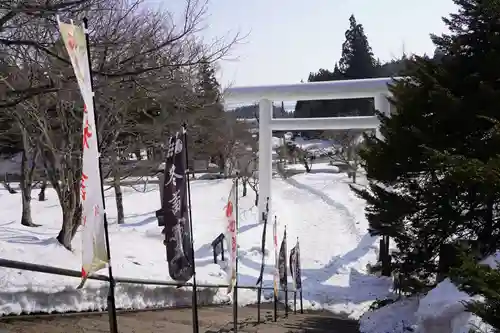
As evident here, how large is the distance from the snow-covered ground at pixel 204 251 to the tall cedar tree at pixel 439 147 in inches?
164

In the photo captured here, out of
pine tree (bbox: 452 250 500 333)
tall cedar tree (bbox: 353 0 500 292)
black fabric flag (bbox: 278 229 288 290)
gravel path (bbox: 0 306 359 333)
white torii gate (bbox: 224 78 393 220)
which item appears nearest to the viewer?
pine tree (bbox: 452 250 500 333)

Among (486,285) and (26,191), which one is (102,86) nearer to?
(486,285)

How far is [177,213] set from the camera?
17.0 ft

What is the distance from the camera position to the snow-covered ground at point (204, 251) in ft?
24.5

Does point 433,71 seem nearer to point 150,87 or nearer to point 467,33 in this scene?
point 467,33

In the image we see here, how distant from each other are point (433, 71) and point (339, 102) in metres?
32.9

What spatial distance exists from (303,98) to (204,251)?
7.33 m

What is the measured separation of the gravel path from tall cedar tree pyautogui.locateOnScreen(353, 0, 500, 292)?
6.78 feet

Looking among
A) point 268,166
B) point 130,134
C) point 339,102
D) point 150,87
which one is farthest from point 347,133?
point 150,87

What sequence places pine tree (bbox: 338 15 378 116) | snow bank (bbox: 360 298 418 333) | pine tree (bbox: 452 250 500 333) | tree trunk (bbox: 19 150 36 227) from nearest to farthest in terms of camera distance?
pine tree (bbox: 452 250 500 333)
snow bank (bbox: 360 298 418 333)
tree trunk (bbox: 19 150 36 227)
pine tree (bbox: 338 15 378 116)

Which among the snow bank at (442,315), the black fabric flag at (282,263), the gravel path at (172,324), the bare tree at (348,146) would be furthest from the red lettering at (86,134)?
the bare tree at (348,146)

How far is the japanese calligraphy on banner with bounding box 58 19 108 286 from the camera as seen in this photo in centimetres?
380

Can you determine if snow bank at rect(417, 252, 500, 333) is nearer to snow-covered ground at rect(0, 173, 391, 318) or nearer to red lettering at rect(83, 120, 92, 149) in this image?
red lettering at rect(83, 120, 92, 149)

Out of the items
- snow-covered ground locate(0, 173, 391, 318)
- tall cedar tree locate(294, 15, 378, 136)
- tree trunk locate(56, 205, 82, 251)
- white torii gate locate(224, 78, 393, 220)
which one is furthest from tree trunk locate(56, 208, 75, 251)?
tall cedar tree locate(294, 15, 378, 136)
